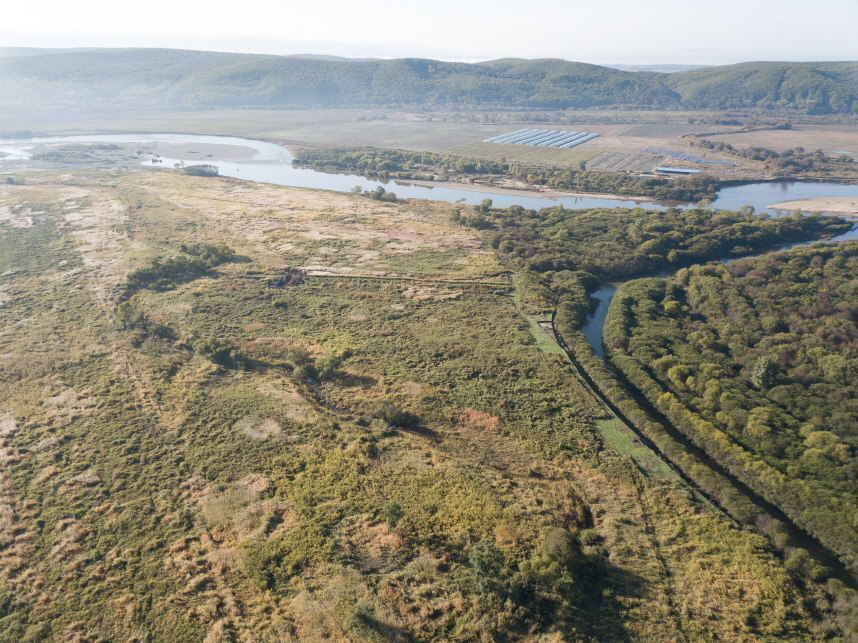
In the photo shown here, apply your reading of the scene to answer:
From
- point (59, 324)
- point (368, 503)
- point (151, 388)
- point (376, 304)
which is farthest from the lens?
point (376, 304)

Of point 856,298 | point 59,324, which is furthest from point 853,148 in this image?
point 59,324

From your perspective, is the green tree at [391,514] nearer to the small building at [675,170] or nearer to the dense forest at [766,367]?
the dense forest at [766,367]

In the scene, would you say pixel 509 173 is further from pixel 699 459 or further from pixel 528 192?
pixel 699 459

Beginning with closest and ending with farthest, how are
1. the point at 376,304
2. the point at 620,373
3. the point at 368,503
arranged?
the point at 368,503
the point at 620,373
the point at 376,304

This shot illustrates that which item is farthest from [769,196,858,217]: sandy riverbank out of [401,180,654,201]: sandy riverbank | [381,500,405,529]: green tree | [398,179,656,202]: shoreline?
[381,500,405,529]: green tree

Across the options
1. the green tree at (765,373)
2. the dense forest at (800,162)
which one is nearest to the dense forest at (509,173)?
the dense forest at (800,162)

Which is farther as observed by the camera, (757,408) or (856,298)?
(856,298)

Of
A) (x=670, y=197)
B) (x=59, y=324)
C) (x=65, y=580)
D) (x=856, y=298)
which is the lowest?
(x=65, y=580)

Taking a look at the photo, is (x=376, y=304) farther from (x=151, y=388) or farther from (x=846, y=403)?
(x=846, y=403)
